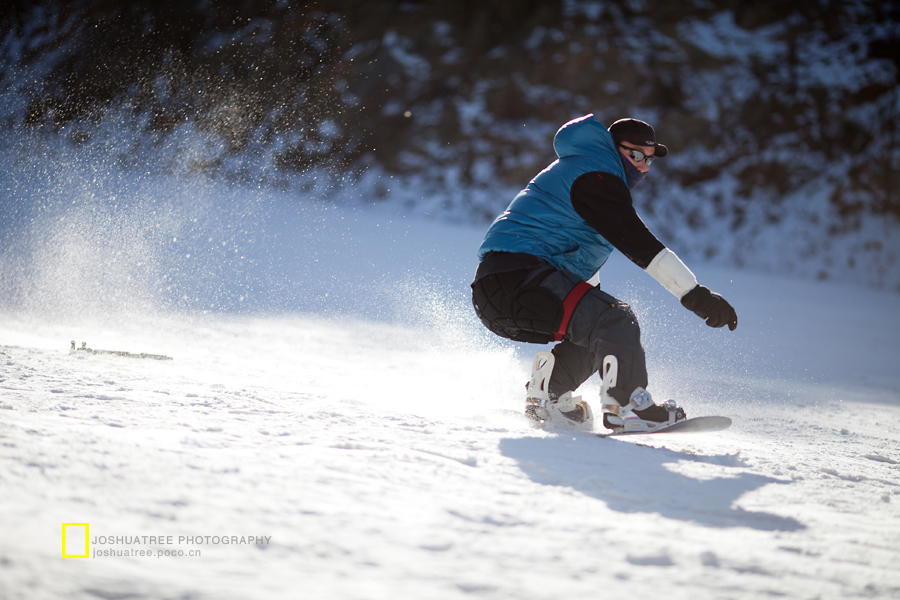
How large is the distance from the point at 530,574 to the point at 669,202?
1055 cm

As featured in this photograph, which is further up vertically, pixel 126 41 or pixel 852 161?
pixel 126 41

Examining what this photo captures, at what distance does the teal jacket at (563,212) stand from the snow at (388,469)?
0.55m

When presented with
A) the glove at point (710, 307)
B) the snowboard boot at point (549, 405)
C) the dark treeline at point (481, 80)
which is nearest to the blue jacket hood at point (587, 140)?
the glove at point (710, 307)

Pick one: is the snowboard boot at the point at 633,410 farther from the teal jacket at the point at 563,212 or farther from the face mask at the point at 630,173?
the face mask at the point at 630,173

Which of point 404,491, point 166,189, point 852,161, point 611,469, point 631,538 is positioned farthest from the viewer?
point 852,161

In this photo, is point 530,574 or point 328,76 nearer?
point 530,574

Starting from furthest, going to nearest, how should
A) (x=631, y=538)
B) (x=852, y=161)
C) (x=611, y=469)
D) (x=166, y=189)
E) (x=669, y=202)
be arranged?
(x=852, y=161), (x=669, y=202), (x=166, y=189), (x=611, y=469), (x=631, y=538)

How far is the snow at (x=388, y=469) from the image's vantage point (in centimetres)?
95

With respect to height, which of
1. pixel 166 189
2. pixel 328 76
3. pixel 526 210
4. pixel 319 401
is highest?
pixel 328 76

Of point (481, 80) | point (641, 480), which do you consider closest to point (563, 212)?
point (641, 480)

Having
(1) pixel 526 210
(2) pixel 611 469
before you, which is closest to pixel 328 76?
(1) pixel 526 210

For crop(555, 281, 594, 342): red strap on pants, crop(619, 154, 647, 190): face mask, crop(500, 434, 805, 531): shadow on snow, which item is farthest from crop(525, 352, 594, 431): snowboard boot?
crop(619, 154, 647, 190): face mask

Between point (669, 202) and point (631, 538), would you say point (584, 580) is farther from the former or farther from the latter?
point (669, 202)

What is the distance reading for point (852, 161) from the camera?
1175 cm
